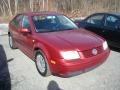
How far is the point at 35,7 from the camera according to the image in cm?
2033

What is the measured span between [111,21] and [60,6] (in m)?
15.4

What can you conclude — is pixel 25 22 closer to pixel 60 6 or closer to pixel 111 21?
pixel 111 21

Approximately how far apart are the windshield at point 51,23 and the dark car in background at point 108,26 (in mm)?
1663

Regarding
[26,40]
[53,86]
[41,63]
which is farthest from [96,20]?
[53,86]

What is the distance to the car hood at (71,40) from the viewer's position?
4840 mm

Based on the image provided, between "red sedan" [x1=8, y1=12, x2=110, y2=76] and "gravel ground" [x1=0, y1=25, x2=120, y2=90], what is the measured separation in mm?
286

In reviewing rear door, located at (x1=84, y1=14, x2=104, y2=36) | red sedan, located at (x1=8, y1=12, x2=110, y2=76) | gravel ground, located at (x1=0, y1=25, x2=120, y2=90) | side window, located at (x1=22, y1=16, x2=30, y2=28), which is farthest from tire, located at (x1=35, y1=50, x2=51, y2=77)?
rear door, located at (x1=84, y1=14, x2=104, y2=36)

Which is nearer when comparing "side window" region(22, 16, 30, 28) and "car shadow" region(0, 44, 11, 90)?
"car shadow" region(0, 44, 11, 90)

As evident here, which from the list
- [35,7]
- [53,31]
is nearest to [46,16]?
[53,31]

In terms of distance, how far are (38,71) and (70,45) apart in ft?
4.51

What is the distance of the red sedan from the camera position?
4.71m

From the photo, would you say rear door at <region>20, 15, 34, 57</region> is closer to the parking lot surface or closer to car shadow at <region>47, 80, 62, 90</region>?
the parking lot surface

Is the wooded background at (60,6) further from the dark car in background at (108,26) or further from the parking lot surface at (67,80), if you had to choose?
the parking lot surface at (67,80)

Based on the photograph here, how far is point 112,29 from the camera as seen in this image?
24.0 ft
